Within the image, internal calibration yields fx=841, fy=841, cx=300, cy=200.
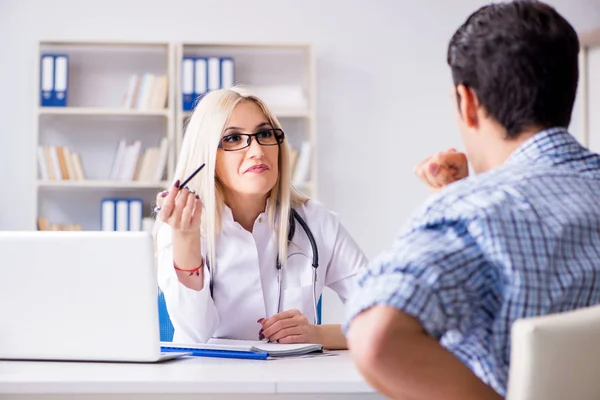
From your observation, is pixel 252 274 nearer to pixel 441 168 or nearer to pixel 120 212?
pixel 441 168

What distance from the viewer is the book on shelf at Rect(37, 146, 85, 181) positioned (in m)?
4.46

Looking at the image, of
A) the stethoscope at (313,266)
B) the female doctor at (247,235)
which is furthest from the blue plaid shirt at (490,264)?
the stethoscope at (313,266)

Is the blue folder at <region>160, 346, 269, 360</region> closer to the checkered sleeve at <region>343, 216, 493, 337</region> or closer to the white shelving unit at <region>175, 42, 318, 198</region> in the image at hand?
the checkered sleeve at <region>343, 216, 493, 337</region>

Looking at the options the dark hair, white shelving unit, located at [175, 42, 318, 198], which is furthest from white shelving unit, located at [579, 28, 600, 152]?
the dark hair

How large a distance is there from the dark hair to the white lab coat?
3.90ft

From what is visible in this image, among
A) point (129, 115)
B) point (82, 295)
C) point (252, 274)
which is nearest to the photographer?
point (82, 295)

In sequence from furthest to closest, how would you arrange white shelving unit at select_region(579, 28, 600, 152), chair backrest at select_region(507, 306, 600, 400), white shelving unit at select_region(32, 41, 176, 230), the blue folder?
white shelving unit at select_region(579, 28, 600, 152) → white shelving unit at select_region(32, 41, 176, 230) → the blue folder → chair backrest at select_region(507, 306, 600, 400)

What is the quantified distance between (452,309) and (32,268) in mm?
975

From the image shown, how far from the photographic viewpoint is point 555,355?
3.07 ft

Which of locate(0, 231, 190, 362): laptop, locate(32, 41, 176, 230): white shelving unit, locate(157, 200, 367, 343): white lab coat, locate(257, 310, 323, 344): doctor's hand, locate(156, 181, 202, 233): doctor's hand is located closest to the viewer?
locate(0, 231, 190, 362): laptop

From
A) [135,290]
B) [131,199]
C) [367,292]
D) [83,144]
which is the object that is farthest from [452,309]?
[83,144]

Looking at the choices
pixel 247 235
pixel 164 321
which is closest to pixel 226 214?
pixel 247 235

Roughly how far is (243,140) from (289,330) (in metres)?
0.62

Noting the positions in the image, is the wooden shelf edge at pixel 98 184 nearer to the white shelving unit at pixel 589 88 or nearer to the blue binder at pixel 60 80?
the blue binder at pixel 60 80
